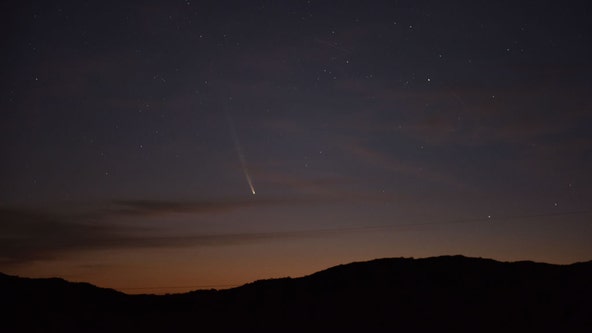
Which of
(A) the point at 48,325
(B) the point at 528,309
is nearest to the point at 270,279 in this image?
(A) the point at 48,325

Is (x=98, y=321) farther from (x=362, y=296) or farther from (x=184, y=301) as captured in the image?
(x=362, y=296)

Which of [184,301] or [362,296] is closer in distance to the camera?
[362,296]

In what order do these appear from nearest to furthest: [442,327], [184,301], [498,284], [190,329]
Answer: [442,327], [190,329], [498,284], [184,301]

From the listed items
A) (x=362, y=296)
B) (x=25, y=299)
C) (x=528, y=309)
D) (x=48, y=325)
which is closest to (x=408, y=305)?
(x=362, y=296)

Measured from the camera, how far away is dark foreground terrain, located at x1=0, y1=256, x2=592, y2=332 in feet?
114

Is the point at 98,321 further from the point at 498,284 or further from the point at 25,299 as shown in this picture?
the point at 498,284

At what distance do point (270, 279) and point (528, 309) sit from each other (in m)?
18.3

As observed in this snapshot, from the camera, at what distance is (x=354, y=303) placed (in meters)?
39.5

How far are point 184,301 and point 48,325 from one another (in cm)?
989

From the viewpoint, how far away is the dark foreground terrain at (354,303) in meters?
34.8

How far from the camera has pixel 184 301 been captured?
45.1 m

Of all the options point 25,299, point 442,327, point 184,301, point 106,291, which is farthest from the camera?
point 106,291

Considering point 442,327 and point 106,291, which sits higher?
point 106,291

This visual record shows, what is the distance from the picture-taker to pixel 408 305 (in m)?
38.0
